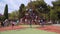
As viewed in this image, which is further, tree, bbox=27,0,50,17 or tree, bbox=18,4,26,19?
tree, bbox=27,0,50,17

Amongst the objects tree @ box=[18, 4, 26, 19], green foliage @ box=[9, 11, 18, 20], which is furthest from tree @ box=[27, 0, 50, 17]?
green foliage @ box=[9, 11, 18, 20]

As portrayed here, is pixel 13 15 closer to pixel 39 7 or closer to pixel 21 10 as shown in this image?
pixel 21 10

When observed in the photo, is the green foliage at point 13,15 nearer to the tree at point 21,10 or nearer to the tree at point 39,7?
the tree at point 21,10

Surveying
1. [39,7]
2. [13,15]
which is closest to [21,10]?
[13,15]

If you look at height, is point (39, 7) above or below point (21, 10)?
above

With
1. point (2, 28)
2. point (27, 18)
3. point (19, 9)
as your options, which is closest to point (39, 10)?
Answer: point (27, 18)

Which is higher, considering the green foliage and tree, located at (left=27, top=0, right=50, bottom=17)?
tree, located at (left=27, top=0, right=50, bottom=17)

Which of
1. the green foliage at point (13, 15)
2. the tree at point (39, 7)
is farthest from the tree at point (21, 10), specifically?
the tree at point (39, 7)

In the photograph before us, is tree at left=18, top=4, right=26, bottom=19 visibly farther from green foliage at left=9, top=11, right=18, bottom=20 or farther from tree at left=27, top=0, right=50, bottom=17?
tree at left=27, top=0, right=50, bottom=17

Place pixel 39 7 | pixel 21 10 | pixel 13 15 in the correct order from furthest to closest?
1. pixel 39 7
2. pixel 13 15
3. pixel 21 10

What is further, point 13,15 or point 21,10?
point 13,15

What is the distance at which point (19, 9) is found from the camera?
5.04 m

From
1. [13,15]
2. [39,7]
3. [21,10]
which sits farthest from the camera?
[39,7]

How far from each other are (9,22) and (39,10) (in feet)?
4.04
